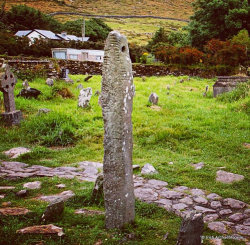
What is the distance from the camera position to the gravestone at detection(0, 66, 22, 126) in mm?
8047

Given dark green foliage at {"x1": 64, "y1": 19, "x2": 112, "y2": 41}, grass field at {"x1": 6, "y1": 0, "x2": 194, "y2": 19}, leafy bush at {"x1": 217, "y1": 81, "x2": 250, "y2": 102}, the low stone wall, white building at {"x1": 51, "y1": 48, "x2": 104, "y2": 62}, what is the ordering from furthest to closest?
1. grass field at {"x1": 6, "y1": 0, "x2": 194, "y2": 19}
2. dark green foliage at {"x1": 64, "y1": 19, "x2": 112, "y2": 41}
3. white building at {"x1": 51, "y1": 48, "x2": 104, "y2": 62}
4. the low stone wall
5. leafy bush at {"x1": 217, "y1": 81, "x2": 250, "y2": 102}

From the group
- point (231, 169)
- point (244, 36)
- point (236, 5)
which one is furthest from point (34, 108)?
point (236, 5)

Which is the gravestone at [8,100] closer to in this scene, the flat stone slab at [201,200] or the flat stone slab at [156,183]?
the flat stone slab at [156,183]

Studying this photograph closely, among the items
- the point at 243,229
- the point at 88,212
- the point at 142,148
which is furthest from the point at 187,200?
the point at 142,148

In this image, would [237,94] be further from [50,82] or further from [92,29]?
[92,29]

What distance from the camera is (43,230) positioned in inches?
113

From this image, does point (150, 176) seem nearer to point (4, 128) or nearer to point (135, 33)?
point (4, 128)

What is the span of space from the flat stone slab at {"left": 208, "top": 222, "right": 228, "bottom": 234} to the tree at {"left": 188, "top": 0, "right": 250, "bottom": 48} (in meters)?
25.9

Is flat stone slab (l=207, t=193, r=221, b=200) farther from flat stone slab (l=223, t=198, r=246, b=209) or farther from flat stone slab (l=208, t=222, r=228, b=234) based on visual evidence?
flat stone slab (l=208, t=222, r=228, b=234)

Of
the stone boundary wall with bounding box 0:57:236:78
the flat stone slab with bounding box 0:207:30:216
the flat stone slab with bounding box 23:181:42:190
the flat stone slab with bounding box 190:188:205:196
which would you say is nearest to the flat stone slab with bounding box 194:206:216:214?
the flat stone slab with bounding box 190:188:205:196

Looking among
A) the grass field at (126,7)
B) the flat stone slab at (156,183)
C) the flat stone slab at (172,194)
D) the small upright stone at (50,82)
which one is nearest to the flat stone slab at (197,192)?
the flat stone slab at (172,194)

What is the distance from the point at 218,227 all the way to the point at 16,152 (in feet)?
16.5

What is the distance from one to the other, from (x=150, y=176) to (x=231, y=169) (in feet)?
5.69

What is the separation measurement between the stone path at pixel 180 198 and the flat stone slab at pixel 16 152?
529 mm
